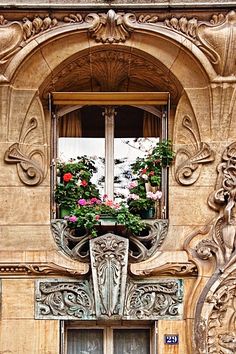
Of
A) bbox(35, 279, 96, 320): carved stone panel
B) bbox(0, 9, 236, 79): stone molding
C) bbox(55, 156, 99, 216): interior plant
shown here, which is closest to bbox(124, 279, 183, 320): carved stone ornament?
bbox(35, 279, 96, 320): carved stone panel

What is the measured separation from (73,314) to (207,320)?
1718 millimetres

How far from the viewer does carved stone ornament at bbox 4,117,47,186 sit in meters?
15.2

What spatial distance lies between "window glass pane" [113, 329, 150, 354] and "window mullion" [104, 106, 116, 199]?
1.82 meters

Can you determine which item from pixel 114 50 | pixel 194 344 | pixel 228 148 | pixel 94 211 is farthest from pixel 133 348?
pixel 114 50

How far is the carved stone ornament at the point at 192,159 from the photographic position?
49.8 ft

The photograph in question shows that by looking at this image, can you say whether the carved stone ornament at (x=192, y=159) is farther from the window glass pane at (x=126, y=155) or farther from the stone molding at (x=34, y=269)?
the stone molding at (x=34, y=269)

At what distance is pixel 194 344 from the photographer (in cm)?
1472

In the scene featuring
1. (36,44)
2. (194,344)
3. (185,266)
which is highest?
(36,44)

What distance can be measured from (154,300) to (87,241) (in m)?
1.15

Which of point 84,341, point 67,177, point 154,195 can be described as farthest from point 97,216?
point 84,341

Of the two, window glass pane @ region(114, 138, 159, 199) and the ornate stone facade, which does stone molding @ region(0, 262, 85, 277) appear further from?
window glass pane @ region(114, 138, 159, 199)

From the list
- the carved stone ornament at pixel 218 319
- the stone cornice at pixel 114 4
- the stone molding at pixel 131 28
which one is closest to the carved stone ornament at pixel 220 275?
the carved stone ornament at pixel 218 319

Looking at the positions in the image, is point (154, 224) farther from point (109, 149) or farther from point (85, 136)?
point (85, 136)

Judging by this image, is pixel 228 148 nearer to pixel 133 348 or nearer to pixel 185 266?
pixel 185 266
